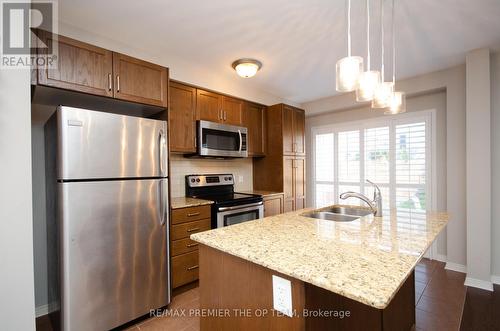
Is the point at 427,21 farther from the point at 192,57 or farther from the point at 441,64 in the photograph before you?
the point at 192,57

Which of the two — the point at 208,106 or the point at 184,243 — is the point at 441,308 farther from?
the point at 208,106

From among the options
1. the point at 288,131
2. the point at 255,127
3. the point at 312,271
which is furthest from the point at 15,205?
the point at 288,131

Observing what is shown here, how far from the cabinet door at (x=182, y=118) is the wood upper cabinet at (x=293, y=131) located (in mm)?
1491

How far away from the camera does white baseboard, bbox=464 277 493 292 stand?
8.16 feet

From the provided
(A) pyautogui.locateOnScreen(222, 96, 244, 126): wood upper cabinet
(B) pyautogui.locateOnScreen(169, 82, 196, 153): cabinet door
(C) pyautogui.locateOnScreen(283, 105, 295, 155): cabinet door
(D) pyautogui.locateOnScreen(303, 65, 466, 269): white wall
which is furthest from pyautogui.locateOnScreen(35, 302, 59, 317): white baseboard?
(D) pyautogui.locateOnScreen(303, 65, 466, 269): white wall

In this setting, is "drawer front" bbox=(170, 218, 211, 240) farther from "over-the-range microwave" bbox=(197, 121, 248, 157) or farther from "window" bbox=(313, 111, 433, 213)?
"window" bbox=(313, 111, 433, 213)

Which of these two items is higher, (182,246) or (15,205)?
(15,205)

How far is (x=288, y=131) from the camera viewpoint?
3.73m

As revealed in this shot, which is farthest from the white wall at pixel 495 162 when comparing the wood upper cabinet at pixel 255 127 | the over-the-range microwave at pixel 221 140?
the over-the-range microwave at pixel 221 140

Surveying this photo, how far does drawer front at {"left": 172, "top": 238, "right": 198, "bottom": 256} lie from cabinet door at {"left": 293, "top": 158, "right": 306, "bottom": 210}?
1962mm

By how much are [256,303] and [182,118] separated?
2227 mm

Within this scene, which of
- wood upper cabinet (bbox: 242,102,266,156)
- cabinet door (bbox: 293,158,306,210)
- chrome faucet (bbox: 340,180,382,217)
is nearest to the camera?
chrome faucet (bbox: 340,180,382,217)

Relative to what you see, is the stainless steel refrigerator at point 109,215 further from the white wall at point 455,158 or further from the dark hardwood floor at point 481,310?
the white wall at point 455,158

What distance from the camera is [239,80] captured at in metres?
3.40
